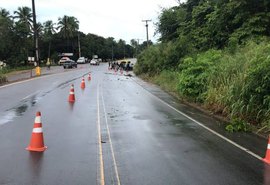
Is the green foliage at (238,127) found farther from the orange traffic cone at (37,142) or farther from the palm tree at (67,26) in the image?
the palm tree at (67,26)

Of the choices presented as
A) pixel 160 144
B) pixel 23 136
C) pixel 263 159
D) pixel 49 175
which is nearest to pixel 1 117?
pixel 23 136

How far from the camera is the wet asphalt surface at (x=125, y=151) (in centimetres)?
746

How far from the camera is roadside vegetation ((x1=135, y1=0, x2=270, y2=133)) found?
14023 millimetres

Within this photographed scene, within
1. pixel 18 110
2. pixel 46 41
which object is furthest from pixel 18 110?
pixel 46 41

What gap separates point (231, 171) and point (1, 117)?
32.0ft

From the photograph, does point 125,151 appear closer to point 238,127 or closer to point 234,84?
point 238,127

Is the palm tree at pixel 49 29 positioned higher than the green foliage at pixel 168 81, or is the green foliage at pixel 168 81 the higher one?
the palm tree at pixel 49 29

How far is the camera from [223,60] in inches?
795

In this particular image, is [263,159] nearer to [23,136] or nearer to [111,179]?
[111,179]

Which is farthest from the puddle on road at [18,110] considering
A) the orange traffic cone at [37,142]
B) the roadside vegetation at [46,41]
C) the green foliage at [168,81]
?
the roadside vegetation at [46,41]

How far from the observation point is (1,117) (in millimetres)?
15180

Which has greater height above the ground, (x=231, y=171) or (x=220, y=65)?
(x=220, y=65)

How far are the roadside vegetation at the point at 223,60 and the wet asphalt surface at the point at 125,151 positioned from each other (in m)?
1.33

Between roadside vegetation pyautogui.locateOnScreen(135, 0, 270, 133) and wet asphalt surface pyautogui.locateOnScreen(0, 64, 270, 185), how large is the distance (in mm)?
1331
